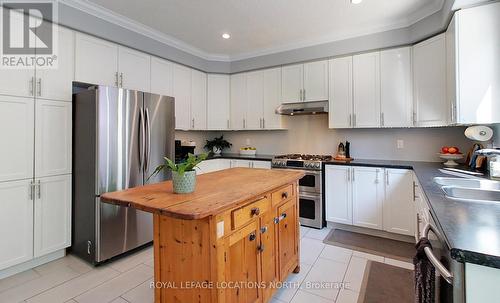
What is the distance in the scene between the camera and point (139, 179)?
2648mm

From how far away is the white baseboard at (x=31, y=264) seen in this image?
221cm

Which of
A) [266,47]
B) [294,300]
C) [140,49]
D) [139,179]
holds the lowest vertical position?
[294,300]

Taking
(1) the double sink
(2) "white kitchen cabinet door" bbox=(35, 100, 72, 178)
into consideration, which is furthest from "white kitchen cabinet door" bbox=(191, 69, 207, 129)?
(1) the double sink

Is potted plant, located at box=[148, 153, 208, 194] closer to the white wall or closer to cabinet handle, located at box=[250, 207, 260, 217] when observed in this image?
cabinet handle, located at box=[250, 207, 260, 217]

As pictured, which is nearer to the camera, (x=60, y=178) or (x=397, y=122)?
(x=60, y=178)

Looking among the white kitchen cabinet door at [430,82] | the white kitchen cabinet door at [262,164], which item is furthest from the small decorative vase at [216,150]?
the white kitchen cabinet door at [430,82]

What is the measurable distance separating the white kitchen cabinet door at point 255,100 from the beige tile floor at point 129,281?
2283 mm

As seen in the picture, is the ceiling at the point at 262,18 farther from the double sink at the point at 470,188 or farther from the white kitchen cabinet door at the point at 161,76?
the double sink at the point at 470,188

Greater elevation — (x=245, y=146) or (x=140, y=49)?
(x=140, y=49)

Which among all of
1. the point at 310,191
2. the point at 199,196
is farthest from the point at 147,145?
the point at 310,191

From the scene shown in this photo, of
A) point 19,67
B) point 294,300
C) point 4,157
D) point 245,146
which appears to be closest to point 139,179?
point 4,157

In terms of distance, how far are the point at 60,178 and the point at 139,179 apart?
75cm

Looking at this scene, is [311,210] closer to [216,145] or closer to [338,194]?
[338,194]

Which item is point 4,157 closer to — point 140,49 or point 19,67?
point 19,67
